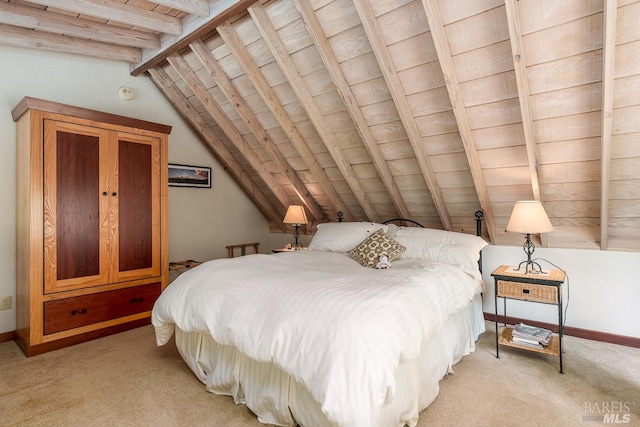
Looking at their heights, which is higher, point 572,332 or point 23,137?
point 23,137

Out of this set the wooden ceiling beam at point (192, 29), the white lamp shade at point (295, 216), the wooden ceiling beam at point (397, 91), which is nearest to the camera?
the wooden ceiling beam at point (397, 91)

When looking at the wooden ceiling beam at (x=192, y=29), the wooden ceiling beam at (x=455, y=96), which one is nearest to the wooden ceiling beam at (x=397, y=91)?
the wooden ceiling beam at (x=455, y=96)

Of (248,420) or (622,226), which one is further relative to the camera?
(622,226)

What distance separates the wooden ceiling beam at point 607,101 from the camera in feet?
5.52

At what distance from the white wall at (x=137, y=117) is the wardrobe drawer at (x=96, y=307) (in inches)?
24.6

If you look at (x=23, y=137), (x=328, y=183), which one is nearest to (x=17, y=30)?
(x=23, y=137)

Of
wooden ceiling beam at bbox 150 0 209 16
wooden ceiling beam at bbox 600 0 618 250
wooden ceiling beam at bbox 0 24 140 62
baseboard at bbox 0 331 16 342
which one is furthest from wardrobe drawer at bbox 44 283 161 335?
wooden ceiling beam at bbox 600 0 618 250

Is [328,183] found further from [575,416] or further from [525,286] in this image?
[575,416]

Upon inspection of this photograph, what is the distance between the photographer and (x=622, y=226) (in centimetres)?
268

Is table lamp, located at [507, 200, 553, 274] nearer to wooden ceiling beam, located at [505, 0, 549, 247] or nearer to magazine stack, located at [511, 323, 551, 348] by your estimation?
wooden ceiling beam, located at [505, 0, 549, 247]

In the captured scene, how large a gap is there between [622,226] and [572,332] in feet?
3.14

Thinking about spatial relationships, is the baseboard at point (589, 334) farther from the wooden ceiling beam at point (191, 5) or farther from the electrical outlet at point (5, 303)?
the electrical outlet at point (5, 303)

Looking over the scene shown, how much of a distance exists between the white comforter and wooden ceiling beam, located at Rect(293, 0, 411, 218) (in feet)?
3.61

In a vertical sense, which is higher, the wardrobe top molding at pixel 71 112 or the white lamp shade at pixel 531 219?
the wardrobe top molding at pixel 71 112
